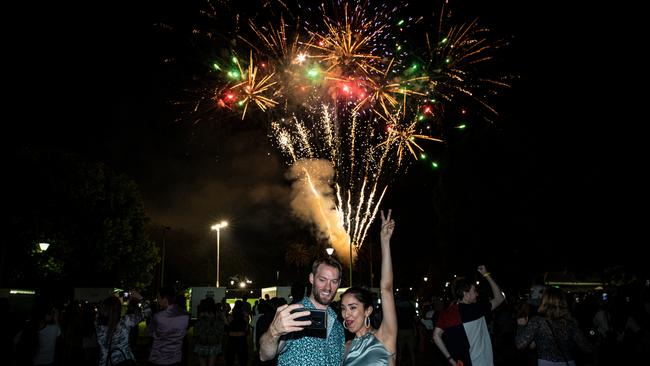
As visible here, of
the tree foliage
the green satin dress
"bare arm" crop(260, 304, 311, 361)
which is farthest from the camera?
the tree foliage

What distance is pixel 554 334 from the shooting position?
247 inches

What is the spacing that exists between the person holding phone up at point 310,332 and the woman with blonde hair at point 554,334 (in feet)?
11.6

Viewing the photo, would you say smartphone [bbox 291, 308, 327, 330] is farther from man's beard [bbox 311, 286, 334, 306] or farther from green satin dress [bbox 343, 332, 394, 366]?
green satin dress [bbox 343, 332, 394, 366]

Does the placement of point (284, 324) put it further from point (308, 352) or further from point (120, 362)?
point (120, 362)

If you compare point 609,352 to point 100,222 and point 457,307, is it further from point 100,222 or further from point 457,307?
point 100,222

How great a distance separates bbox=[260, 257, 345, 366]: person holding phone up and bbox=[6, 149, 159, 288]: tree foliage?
29029 millimetres

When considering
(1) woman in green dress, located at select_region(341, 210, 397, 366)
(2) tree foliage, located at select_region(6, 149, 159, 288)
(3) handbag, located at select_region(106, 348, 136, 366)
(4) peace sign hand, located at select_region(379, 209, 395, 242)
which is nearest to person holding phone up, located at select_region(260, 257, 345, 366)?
(1) woman in green dress, located at select_region(341, 210, 397, 366)

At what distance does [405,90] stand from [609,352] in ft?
26.4

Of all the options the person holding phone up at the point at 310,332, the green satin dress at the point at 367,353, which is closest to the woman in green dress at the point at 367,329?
the green satin dress at the point at 367,353

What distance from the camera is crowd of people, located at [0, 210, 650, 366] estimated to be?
3883 mm

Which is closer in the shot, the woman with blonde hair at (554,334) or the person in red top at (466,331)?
the woman with blonde hair at (554,334)

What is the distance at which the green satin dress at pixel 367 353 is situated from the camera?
13.1ft

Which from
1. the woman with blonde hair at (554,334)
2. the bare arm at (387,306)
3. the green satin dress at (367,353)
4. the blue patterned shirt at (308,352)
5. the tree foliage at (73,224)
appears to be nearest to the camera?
the blue patterned shirt at (308,352)

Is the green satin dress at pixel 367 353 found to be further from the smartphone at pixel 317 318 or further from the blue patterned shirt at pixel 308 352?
the smartphone at pixel 317 318
